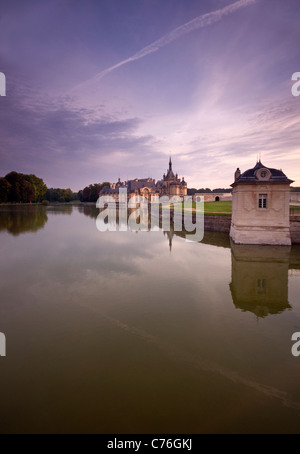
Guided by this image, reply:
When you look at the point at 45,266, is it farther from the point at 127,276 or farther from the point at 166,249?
the point at 166,249

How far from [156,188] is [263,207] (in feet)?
299

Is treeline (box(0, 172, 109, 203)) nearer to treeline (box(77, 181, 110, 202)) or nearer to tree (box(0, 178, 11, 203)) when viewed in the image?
tree (box(0, 178, 11, 203))

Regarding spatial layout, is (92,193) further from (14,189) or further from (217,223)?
(217,223)

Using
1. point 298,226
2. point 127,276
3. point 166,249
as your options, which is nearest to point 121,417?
point 127,276

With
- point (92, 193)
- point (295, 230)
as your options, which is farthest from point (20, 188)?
point (295, 230)

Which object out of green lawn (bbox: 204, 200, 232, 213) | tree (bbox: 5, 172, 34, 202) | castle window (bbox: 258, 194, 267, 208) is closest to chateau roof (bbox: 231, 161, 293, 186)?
castle window (bbox: 258, 194, 267, 208)

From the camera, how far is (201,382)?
4.84 meters

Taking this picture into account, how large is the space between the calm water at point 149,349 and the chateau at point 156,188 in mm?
89124

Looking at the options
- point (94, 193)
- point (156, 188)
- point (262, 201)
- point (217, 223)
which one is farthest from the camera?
point (94, 193)

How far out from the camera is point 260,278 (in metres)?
11.3

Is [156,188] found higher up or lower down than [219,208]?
higher up

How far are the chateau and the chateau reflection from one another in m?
83.2

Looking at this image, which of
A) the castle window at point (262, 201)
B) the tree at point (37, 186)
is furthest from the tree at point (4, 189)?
the castle window at point (262, 201)

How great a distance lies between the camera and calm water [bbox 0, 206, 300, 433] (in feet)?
13.5
